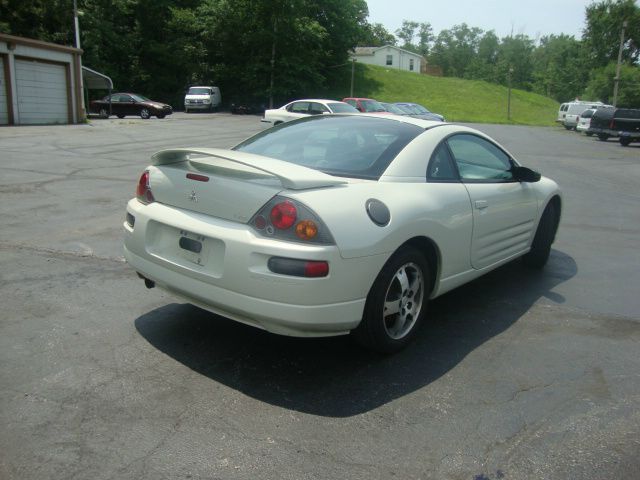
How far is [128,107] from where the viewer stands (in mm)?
35188

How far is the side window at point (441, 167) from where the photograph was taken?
408cm

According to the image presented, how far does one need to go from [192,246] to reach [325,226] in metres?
0.87

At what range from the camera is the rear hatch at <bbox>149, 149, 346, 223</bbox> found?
3289 mm

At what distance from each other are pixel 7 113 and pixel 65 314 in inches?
945

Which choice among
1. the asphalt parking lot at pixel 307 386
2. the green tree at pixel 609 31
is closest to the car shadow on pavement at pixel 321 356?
the asphalt parking lot at pixel 307 386

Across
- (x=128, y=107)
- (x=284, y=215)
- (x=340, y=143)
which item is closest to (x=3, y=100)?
(x=128, y=107)

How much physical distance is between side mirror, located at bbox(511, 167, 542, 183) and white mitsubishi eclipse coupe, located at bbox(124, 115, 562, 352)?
1.50 ft

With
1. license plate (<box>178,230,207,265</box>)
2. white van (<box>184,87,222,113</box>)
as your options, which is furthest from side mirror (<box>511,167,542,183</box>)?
white van (<box>184,87,222,113</box>)

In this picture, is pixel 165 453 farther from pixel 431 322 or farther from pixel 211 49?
pixel 211 49

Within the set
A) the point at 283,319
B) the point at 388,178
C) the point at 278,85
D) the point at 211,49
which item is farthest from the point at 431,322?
the point at 211,49

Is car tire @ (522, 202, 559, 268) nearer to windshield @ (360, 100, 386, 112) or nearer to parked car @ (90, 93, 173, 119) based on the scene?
windshield @ (360, 100, 386, 112)

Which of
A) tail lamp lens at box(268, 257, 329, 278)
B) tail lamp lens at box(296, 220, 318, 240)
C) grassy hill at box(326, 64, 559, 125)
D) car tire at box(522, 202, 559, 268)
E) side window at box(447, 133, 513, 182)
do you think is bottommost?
car tire at box(522, 202, 559, 268)

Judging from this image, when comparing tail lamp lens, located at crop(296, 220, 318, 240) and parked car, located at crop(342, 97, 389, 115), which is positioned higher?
parked car, located at crop(342, 97, 389, 115)

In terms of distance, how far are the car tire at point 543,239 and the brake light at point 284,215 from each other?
10.8 ft
